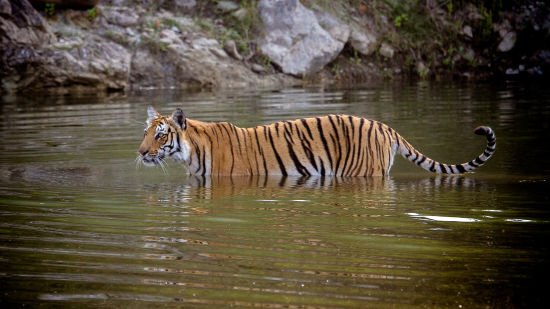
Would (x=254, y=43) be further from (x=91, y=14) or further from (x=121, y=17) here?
(x=91, y=14)

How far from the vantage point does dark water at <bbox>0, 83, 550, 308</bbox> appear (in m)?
3.32

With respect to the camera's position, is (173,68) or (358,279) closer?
(358,279)

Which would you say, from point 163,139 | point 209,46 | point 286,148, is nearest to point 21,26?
point 209,46

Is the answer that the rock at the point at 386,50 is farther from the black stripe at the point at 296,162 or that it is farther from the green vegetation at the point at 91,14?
the black stripe at the point at 296,162

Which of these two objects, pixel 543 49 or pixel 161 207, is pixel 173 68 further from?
pixel 161 207

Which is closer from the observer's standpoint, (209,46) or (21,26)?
(21,26)

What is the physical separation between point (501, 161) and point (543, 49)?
13.4 metres

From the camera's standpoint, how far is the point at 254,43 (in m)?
18.9

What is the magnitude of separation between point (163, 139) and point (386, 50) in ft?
45.8

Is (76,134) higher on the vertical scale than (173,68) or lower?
lower

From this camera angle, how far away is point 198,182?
695 cm

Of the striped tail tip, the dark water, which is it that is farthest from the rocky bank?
the striped tail tip

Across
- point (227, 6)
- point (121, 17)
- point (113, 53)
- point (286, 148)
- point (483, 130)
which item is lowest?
point (286, 148)

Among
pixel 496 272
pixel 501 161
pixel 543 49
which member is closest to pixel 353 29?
pixel 543 49
